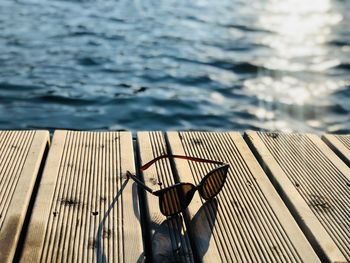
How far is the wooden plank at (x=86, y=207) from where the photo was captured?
2.08 m

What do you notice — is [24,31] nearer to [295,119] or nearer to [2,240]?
[295,119]

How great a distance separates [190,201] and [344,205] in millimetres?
697

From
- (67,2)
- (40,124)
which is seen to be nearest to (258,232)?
(40,124)

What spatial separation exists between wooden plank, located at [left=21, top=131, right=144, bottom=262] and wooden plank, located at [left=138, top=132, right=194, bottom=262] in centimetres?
6

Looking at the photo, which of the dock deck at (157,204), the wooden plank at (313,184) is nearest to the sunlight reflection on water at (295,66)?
the wooden plank at (313,184)

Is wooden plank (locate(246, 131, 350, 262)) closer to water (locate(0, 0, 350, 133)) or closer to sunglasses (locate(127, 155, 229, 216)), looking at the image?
sunglasses (locate(127, 155, 229, 216))

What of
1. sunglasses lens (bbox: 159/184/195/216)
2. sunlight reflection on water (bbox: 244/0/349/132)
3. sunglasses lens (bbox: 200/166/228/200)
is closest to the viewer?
sunglasses lens (bbox: 159/184/195/216)

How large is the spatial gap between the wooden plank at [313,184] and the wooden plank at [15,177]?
→ 3.65 ft

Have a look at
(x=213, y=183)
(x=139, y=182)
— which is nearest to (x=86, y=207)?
(x=139, y=182)

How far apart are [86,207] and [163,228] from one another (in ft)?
1.09

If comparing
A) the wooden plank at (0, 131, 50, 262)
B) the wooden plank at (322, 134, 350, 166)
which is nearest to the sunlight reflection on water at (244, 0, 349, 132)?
the wooden plank at (322, 134, 350, 166)

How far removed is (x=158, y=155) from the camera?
2.90 metres

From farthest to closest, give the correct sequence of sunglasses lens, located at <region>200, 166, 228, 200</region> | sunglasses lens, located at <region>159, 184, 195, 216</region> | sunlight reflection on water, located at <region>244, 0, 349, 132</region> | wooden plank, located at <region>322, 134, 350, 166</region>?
sunlight reflection on water, located at <region>244, 0, 349, 132</region>, wooden plank, located at <region>322, 134, 350, 166</region>, sunglasses lens, located at <region>200, 166, 228, 200</region>, sunglasses lens, located at <region>159, 184, 195, 216</region>

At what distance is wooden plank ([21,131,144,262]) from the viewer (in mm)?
2082
